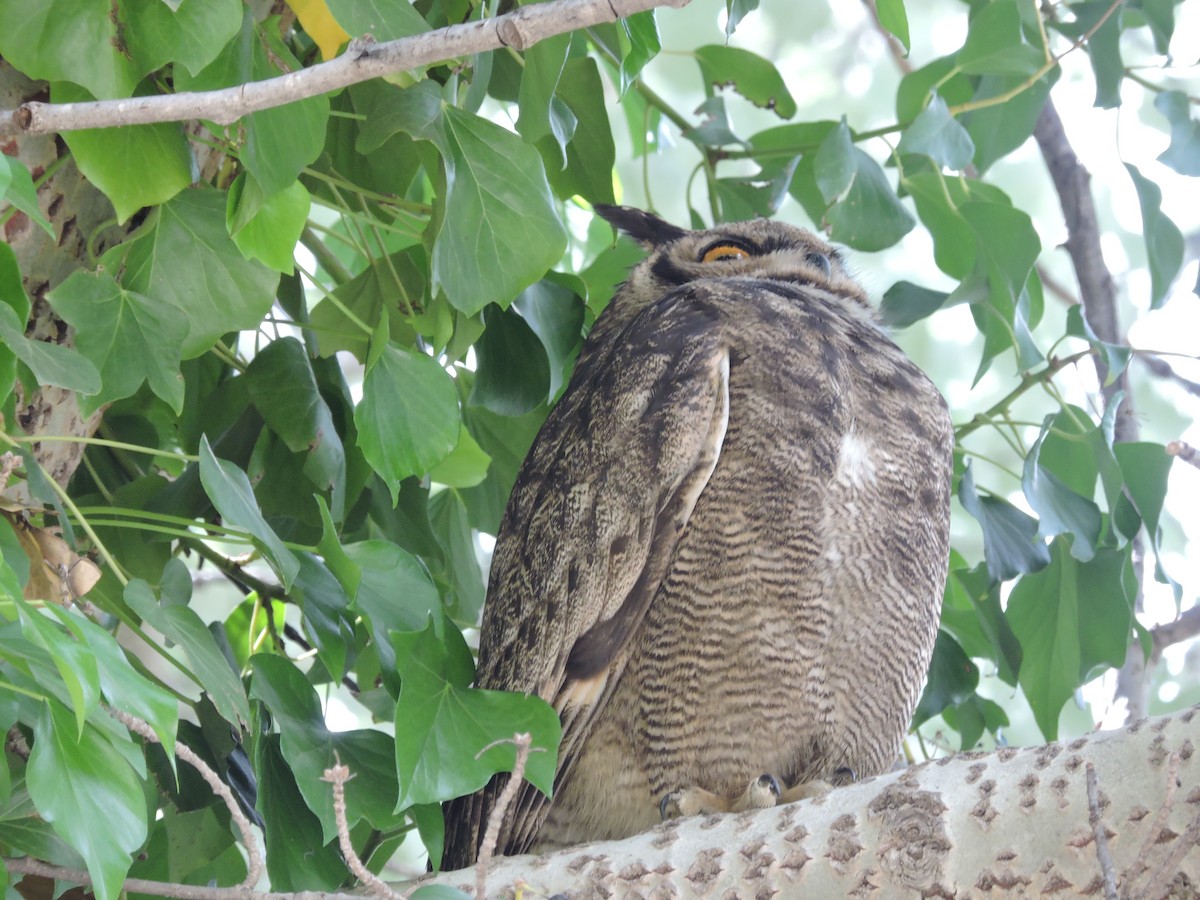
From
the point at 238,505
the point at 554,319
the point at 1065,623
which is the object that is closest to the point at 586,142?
the point at 554,319

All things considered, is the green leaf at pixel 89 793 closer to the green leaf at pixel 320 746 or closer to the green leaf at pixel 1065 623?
the green leaf at pixel 320 746

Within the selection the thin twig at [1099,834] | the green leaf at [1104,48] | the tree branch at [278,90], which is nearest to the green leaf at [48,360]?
the tree branch at [278,90]

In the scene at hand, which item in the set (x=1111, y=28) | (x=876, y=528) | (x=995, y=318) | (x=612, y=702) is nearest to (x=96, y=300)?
(x=612, y=702)

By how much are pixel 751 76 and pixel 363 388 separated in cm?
91

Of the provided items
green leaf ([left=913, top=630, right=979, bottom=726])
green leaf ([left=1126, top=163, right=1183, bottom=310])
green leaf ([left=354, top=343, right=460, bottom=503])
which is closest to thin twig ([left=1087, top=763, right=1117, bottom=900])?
green leaf ([left=354, top=343, right=460, bottom=503])

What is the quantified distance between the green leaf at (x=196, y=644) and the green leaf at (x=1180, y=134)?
1346 mm

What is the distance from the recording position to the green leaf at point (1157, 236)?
5.35 feet

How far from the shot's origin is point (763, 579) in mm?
1333

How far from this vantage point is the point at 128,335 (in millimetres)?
1089

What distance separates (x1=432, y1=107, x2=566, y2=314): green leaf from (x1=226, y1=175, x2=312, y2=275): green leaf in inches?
5.3

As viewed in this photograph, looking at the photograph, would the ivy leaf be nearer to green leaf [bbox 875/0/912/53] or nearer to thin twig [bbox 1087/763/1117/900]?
green leaf [bbox 875/0/912/53]

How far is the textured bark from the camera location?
0.85 m

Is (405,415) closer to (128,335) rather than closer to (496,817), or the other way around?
(128,335)

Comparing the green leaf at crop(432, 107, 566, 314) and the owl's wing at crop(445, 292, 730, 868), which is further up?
Answer: the green leaf at crop(432, 107, 566, 314)
